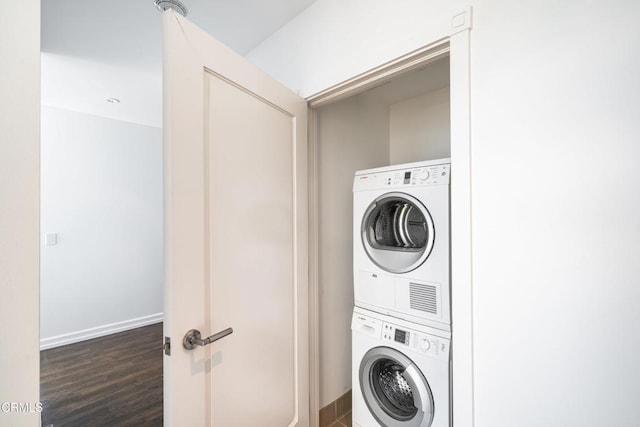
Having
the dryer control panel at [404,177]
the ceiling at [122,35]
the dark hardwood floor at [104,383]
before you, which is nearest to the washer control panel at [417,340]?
the dryer control panel at [404,177]

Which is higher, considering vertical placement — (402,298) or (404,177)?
(404,177)

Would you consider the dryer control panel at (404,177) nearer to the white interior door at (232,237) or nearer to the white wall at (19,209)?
the white interior door at (232,237)

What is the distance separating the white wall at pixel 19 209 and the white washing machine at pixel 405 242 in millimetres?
1309

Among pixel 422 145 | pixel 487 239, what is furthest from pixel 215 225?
pixel 422 145

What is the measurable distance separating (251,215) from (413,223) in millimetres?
941

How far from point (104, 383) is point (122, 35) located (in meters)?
2.64

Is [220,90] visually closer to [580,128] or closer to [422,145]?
[580,128]

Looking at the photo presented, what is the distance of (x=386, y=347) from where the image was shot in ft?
4.58

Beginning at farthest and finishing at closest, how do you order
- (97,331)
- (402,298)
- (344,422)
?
(97,331) < (344,422) < (402,298)

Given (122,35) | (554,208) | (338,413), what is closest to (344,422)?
(338,413)

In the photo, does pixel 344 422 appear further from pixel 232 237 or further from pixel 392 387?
pixel 232 237

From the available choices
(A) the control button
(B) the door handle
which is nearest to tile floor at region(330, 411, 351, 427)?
(A) the control button

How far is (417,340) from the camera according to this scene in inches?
50.2

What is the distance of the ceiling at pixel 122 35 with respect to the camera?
4.62 ft
